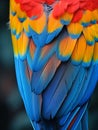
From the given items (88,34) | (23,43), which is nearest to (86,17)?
(88,34)

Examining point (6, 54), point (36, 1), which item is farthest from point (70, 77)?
point (6, 54)

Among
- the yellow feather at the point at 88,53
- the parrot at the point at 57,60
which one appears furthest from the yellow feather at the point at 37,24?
the yellow feather at the point at 88,53

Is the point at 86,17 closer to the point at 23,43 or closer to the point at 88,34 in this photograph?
the point at 88,34

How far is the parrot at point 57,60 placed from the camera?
44.4 inches

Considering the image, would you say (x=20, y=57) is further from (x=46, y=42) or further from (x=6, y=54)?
(x=6, y=54)

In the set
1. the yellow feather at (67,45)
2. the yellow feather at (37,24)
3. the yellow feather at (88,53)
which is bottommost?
the yellow feather at (88,53)

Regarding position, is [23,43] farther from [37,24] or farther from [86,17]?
[86,17]

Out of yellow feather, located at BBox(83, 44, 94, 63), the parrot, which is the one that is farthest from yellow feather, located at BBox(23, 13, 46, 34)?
yellow feather, located at BBox(83, 44, 94, 63)

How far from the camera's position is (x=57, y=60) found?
115 centimetres

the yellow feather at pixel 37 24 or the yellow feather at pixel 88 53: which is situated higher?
the yellow feather at pixel 37 24

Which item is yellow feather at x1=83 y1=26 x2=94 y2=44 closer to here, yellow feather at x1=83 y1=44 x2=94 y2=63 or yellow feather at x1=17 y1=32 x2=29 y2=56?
yellow feather at x1=83 y1=44 x2=94 y2=63

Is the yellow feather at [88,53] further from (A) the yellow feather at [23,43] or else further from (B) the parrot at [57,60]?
(A) the yellow feather at [23,43]

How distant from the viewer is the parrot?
3.70ft

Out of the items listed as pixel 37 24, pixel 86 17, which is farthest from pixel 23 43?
pixel 86 17
